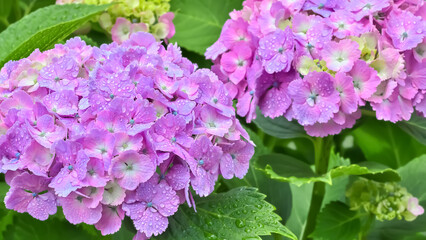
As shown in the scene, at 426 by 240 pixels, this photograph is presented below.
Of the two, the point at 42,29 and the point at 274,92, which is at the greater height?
the point at 42,29

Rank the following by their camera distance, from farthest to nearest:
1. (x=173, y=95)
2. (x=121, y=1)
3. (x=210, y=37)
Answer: (x=210, y=37) → (x=121, y=1) → (x=173, y=95)

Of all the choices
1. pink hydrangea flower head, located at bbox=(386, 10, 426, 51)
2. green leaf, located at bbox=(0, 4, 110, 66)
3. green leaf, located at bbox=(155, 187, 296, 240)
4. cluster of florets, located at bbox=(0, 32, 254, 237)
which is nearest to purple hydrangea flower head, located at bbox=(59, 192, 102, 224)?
cluster of florets, located at bbox=(0, 32, 254, 237)

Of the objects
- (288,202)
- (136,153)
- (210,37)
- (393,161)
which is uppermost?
(136,153)

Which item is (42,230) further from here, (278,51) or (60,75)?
(278,51)

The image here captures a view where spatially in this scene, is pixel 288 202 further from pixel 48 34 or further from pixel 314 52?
pixel 48 34

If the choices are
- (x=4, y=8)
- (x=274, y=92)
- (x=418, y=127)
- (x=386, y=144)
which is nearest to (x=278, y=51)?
(x=274, y=92)

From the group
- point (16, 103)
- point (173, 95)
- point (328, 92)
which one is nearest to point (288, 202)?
point (328, 92)

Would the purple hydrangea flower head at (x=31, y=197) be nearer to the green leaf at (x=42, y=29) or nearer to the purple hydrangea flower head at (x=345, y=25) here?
the green leaf at (x=42, y=29)
